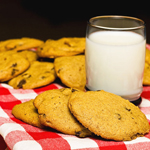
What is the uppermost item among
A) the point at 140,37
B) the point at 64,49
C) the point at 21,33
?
the point at 140,37

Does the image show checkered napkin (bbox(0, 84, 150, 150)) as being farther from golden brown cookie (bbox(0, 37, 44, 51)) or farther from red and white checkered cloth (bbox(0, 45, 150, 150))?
golden brown cookie (bbox(0, 37, 44, 51))

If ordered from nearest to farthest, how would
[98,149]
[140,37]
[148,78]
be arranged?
[98,149] < [140,37] < [148,78]

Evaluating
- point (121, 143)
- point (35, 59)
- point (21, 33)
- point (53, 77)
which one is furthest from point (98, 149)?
point (21, 33)

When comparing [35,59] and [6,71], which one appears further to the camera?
[35,59]

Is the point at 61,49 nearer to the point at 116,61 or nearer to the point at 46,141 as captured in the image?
the point at 116,61

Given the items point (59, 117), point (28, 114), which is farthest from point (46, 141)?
point (28, 114)

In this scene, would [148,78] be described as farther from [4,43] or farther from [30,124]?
[4,43]

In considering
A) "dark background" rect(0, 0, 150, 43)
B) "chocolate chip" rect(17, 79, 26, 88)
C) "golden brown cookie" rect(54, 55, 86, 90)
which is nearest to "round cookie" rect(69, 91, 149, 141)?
"golden brown cookie" rect(54, 55, 86, 90)

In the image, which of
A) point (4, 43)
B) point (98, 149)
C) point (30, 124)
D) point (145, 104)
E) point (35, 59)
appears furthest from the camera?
point (4, 43)
